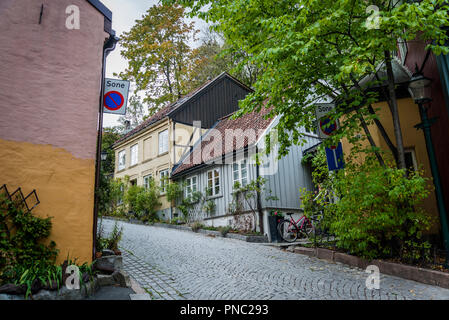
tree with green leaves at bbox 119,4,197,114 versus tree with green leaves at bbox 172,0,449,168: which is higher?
tree with green leaves at bbox 119,4,197,114

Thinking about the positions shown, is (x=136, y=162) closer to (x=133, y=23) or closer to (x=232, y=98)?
(x=232, y=98)

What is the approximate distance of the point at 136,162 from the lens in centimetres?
2456

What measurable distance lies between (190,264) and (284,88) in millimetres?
4645

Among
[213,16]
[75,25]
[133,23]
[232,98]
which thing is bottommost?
[75,25]

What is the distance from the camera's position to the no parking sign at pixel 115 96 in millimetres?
7449

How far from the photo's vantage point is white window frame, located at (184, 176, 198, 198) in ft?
58.8

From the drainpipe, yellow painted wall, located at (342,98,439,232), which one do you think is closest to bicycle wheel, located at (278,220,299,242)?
yellow painted wall, located at (342,98,439,232)

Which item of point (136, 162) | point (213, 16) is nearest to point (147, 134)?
point (136, 162)

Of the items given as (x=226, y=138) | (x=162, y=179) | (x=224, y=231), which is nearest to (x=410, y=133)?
(x=224, y=231)

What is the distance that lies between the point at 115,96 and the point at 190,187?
1127 centimetres

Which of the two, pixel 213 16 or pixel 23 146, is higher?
pixel 213 16

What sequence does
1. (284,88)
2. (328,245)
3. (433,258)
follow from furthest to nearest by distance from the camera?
(328,245) → (284,88) → (433,258)

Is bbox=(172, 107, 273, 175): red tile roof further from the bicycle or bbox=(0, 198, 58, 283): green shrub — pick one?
bbox=(0, 198, 58, 283): green shrub

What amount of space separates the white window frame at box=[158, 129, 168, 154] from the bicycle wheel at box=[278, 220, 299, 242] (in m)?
10.2
